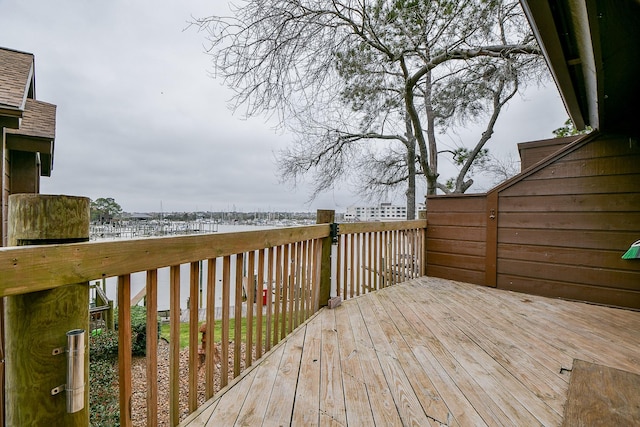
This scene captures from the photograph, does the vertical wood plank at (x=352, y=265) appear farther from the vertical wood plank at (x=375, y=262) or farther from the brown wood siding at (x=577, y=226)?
the brown wood siding at (x=577, y=226)

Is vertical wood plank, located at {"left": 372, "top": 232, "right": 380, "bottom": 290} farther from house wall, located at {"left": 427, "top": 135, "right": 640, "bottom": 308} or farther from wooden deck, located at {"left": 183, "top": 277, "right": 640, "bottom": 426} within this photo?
house wall, located at {"left": 427, "top": 135, "right": 640, "bottom": 308}

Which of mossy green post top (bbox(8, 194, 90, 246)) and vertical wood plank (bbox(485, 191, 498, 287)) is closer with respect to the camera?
mossy green post top (bbox(8, 194, 90, 246))

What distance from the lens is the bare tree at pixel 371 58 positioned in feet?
9.78

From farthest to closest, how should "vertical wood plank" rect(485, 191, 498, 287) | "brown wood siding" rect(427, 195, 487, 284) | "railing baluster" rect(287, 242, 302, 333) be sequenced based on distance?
"brown wood siding" rect(427, 195, 487, 284), "vertical wood plank" rect(485, 191, 498, 287), "railing baluster" rect(287, 242, 302, 333)

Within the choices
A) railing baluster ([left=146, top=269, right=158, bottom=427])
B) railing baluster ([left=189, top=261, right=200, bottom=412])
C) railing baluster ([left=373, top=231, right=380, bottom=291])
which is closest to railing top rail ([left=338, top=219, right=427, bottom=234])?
railing baluster ([left=373, top=231, right=380, bottom=291])

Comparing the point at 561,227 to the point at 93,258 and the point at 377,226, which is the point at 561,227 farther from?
the point at 93,258

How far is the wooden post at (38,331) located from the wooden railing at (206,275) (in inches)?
2.5

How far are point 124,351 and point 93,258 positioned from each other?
0.41m

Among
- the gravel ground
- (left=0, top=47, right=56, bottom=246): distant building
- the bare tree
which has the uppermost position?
the bare tree

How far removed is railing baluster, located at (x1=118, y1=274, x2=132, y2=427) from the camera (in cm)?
108

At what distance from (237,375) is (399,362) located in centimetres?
104

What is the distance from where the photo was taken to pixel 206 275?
63.7 inches

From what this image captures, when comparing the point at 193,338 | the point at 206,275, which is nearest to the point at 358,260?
the point at 206,275

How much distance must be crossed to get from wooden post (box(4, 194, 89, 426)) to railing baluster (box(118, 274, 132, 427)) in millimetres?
182
